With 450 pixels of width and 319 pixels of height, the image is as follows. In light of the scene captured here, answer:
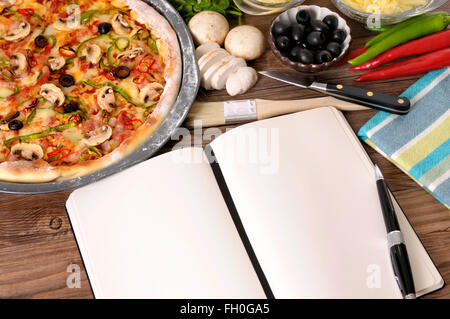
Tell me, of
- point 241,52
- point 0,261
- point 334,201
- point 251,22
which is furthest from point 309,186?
point 0,261

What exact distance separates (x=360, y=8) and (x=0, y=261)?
67.9 inches

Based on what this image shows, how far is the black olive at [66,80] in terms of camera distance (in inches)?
70.3

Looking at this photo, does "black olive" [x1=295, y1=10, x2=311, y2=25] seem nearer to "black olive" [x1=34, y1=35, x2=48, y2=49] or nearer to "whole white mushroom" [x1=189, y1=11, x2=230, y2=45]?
"whole white mushroom" [x1=189, y1=11, x2=230, y2=45]

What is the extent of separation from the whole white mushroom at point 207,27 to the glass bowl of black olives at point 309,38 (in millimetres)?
223

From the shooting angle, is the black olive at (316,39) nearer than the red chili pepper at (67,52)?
Yes

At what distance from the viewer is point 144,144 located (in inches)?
63.1

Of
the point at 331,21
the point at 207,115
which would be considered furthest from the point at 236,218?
the point at 331,21

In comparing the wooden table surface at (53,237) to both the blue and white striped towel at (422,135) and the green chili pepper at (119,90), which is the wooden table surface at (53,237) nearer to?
the blue and white striped towel at (422,135)

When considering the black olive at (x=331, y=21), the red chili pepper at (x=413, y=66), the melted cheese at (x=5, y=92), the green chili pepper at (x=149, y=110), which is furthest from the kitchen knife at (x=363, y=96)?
the melted cheese at (x=5, y=92)

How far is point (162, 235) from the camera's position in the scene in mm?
1450

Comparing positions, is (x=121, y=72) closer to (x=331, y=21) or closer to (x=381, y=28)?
(x=331, y=21)

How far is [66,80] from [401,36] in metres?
1.40

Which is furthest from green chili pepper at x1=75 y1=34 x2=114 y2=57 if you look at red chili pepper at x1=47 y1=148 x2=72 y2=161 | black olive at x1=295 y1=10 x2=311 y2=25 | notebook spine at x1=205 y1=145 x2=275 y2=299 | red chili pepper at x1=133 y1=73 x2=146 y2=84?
black olive at x1=295 y1=10 x2=311 y2=25

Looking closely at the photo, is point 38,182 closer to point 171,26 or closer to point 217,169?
point 217,169
